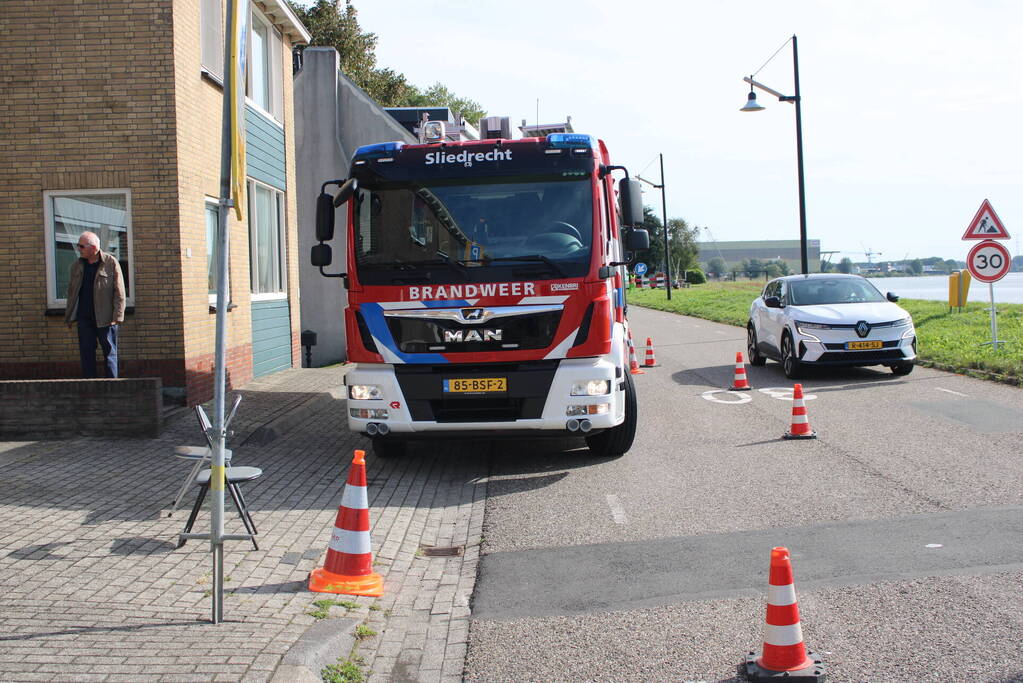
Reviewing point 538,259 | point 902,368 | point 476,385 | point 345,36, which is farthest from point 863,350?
point 345,36

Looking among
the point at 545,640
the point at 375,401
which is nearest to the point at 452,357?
the point at 375,401

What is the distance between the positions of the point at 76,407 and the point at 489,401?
170 inches

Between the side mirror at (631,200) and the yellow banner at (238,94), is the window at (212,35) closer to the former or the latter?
the side mirror at (631,200)

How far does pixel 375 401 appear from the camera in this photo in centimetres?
903

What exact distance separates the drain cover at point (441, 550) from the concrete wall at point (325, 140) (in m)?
17.3

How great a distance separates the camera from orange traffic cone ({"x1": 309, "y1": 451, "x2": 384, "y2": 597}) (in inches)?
217

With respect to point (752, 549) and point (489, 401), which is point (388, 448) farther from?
point (752, 549)

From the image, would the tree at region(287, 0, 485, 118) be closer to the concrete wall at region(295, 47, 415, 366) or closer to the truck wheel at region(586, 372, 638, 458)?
the concrete wall at region(295, 47, 415, 366)

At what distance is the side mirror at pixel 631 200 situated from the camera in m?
9.23

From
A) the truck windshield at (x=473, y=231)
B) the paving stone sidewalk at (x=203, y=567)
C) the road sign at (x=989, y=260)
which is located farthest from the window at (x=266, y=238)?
the road sign at (x=989, y=260)

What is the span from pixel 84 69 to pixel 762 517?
9.80m

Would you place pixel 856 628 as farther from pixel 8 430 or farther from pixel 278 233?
pixel 278 233

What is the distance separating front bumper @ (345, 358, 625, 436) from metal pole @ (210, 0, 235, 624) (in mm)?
3660

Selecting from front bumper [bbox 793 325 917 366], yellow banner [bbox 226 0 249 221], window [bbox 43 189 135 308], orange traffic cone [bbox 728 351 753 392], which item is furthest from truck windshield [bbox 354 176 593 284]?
front bumper [bbox 793 325 917 366]
